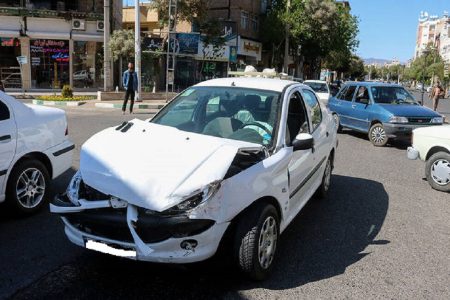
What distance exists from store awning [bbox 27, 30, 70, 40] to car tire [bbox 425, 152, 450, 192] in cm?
2677

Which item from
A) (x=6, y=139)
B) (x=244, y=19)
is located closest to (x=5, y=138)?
(x=6, y=139)

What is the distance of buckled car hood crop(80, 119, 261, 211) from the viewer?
10.9 ft

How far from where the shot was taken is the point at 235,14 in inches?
1464

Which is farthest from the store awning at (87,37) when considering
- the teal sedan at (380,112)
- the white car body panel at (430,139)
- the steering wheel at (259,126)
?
the steering wheel at (259,126)

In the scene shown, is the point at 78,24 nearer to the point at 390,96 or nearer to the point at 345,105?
the point at 345,105

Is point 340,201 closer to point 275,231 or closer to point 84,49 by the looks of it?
point 275,231

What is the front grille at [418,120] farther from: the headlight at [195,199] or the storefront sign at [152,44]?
the storefront sign at [152,44]

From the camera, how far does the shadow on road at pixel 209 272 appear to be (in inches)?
140

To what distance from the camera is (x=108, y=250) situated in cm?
344

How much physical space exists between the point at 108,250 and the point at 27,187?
235 cm

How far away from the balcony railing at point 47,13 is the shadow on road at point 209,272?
2775 centimetres

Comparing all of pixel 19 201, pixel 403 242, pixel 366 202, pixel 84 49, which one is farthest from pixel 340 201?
pixel 84 49

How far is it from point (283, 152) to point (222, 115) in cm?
93

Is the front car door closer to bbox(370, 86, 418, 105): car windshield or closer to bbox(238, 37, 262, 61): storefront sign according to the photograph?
bbox(370, 86, 418, 105): car windshield
